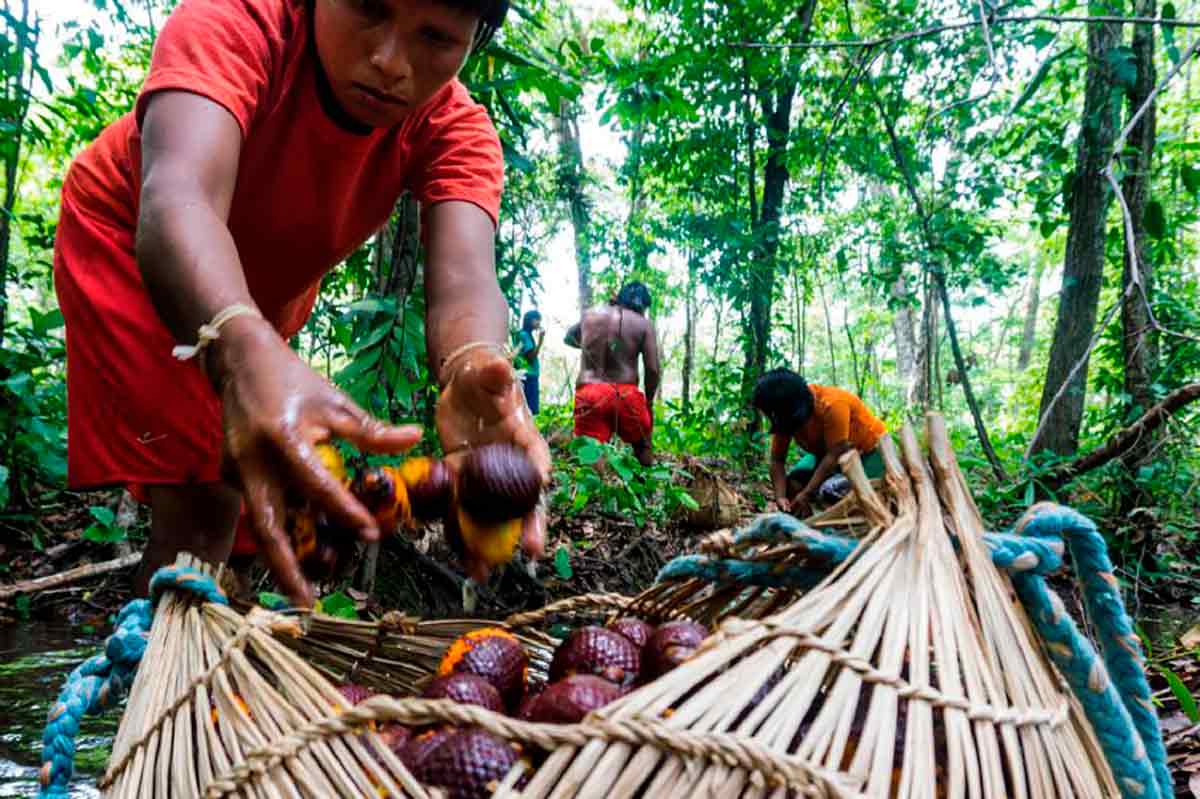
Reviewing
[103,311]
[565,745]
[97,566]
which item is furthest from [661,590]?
[97,566]

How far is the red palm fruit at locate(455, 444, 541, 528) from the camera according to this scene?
1494 millimetres

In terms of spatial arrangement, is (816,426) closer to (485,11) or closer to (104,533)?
(104,533)

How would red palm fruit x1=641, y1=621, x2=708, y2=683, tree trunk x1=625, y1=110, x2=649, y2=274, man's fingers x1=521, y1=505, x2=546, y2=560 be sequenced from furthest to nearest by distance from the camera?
tree trunk x1=625, y1=110, x2=649, y2=274 → man's fingers x1=521, y1=505, x2=546, y2=560 → red palm fruit x1=641, y1=621, x2=708, y2=683

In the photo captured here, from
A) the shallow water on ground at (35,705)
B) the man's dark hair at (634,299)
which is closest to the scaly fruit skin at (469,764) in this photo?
the shallow water on ground at (35,705)

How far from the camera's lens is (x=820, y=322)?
1013 inches

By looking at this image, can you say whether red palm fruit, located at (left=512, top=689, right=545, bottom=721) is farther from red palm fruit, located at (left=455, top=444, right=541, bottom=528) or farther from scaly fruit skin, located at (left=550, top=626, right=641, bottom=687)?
red palm fruit, located at (left=455, top=444, right=541, bottom=528)

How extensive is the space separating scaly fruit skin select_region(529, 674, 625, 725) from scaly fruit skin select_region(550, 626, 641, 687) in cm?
9

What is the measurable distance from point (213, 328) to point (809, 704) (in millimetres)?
969

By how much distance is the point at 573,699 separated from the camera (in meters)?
1.17

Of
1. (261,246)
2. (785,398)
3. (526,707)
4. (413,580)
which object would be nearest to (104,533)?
(413,580)

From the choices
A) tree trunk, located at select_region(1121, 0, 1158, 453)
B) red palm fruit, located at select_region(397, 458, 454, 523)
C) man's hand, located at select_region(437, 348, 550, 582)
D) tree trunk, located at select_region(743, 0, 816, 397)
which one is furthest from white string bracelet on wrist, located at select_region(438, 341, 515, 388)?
tree trunk, located at select_region(743, 0, 816, 397)

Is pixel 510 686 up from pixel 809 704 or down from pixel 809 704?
down

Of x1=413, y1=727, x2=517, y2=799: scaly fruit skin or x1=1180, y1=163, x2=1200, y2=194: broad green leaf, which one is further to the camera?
x1=1180, y1=163, x2=1200, y2=194: broad green leaf

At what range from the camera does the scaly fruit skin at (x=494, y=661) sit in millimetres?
1414
